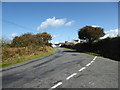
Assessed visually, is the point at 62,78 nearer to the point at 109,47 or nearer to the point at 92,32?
the point at 109,47

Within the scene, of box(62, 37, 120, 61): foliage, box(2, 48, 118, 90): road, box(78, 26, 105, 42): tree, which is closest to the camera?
box(2, 48, 118, 90): road

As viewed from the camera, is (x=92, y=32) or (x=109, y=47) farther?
(x=92, y=32)

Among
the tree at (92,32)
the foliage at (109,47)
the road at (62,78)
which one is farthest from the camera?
the tree at (92,32)

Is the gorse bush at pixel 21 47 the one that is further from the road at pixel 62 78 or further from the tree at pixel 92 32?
the tree at pixel 92 32

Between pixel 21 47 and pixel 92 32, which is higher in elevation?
pixel 92 32

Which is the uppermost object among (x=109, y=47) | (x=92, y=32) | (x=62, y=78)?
(x=92, y=32)

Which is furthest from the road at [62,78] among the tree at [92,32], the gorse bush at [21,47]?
the tree at [92,32]

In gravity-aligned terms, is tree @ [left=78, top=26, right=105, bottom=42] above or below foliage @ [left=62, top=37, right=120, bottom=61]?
above

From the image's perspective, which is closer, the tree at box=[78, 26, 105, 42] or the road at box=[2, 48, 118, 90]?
the road at box=[2, 48, 118, 90]

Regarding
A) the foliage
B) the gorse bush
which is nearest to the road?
the foliage

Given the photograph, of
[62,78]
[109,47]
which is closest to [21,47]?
[109,47]

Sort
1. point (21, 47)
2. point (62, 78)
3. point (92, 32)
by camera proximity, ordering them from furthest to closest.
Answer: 1. point (92, 32)
2. point (21, 47)
3. point (62, 78)

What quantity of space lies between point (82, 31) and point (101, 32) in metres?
5.36

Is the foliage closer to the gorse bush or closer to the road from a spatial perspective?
the road
